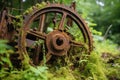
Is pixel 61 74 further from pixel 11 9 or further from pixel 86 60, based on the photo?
pixel 11 9

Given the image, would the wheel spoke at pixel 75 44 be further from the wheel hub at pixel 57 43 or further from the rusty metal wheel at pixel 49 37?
the wheel hub at pixel 57 43

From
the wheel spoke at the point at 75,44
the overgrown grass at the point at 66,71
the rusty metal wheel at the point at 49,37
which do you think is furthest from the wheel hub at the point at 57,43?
the overgrown grass at the point at 66,71

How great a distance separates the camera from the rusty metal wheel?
3.87 meters

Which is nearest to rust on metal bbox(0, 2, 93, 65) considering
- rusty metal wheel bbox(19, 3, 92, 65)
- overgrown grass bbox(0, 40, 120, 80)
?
rusty metal wheel bbox(19, 3, 92, 65)

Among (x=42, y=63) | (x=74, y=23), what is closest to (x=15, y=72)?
(x=42, y=63)

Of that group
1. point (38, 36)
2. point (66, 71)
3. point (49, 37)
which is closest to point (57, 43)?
point (49, 37)

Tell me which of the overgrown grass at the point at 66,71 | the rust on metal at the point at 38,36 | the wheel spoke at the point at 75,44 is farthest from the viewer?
the wheel spoke at the point at 75,44

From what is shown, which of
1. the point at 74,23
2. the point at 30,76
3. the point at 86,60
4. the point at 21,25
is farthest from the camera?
the point at 74,23

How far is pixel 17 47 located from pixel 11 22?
371 mm

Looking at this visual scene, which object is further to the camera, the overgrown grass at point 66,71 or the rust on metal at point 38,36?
the rust on metal at point 38,36

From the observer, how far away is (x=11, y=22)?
13.0 ft

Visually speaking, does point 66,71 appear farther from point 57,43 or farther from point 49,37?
point 49,37

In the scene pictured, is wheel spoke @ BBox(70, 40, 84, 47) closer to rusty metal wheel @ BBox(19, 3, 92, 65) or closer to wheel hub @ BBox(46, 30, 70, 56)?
rusty metal wheel @ BBox(19, 3, 92, 65)

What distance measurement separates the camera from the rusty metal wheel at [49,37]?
3.87 m
